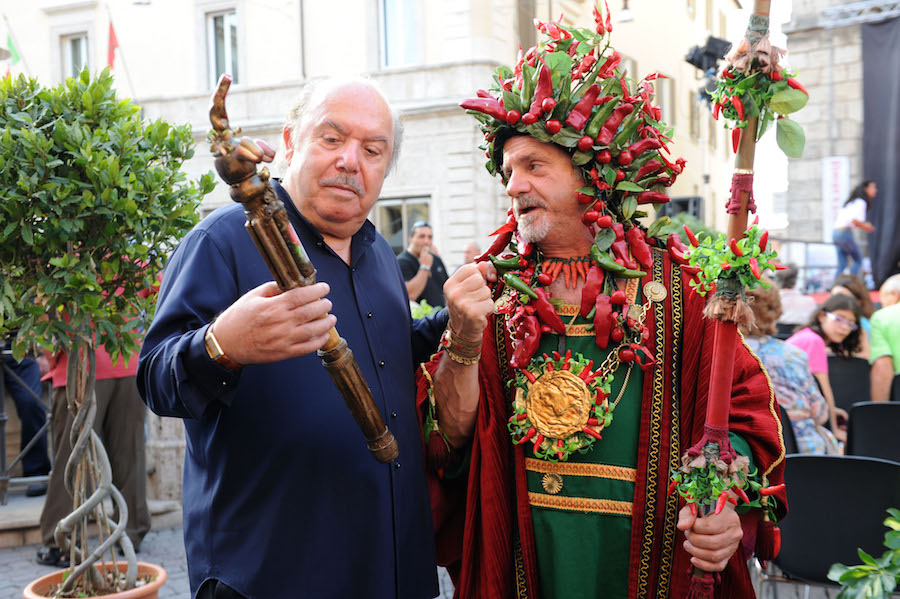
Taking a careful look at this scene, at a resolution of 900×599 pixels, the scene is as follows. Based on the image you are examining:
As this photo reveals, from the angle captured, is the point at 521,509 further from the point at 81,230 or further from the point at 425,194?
the point at 425,194

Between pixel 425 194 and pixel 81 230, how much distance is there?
1196cm

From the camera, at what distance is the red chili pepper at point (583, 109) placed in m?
2.42

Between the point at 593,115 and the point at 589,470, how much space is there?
3.40 feet

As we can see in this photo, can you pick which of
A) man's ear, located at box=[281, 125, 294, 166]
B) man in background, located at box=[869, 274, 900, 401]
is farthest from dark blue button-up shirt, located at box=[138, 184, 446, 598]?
man in background, located at box=[869, 274, 900, 401]

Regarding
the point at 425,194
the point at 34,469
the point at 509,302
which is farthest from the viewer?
the point at 425,194

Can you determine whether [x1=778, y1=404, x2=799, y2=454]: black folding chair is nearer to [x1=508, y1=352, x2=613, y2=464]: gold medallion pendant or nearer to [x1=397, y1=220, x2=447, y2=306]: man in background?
[x1=508, y1=352, x2=613, y2=464]: gold medallion pendant

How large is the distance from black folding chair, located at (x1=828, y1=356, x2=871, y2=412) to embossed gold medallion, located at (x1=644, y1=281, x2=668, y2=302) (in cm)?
380

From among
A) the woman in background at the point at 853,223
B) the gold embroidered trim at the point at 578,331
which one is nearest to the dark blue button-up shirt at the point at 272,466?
the gold embroidered trim at the point at 578,331

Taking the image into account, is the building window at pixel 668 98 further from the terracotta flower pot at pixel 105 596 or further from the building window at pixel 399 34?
the terracotta flower pot at pixel 105 596

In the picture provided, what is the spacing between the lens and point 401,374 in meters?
2.26

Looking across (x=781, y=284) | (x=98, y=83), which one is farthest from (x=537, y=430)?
(x=781, y=284)

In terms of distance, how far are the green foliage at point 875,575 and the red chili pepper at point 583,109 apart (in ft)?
4.23

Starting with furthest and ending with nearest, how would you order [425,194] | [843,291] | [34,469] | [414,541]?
[425,194] → [34,469] → [843,291] → [414,541]

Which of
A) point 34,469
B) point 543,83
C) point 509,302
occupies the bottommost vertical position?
point 34,469
